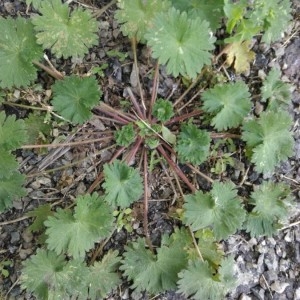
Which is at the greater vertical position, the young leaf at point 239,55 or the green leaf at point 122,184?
the young leaf at point 239,55

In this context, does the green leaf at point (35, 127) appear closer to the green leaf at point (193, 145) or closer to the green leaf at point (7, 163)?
the green leaf at point (7, 163)

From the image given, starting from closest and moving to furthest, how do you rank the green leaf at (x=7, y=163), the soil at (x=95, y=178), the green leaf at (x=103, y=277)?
1. the green leaf at (x=7, y=163)
2. the green leaf at (x=103, y=277)
3. the soil at (x=95, y=178)

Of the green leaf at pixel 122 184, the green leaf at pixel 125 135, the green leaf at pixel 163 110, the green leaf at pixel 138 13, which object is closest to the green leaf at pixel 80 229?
the green leaf at pixel 122 184

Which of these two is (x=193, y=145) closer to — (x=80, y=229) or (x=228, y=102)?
(x=228, y=102)

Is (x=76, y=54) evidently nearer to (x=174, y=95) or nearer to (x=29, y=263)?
(x=174, y=95)

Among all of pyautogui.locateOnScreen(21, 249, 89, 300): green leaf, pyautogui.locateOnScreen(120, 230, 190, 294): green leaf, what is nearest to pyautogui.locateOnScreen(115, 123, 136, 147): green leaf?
pyautogui.locateOnScreen(120, 230, 190, 294): green leaf

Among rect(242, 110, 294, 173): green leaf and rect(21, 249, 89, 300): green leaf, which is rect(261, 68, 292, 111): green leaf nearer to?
rect(242, 110, 294, 173): green leaf

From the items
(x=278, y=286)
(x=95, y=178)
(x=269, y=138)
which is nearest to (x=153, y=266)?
(x=95, y=178)
